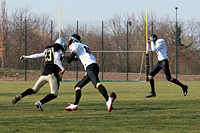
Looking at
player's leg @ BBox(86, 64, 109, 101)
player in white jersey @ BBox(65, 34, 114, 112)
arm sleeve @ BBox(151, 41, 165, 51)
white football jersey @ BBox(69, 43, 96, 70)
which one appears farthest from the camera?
arm sleeve @ BBox(151, 41, 165, 51)

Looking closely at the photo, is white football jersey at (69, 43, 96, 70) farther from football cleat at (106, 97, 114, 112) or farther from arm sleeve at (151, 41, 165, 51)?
arm sleeve at (151, 41, 165, 51)

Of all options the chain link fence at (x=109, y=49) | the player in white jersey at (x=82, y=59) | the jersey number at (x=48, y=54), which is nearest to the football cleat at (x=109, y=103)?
the player in white jersey at (x=82, y=59)

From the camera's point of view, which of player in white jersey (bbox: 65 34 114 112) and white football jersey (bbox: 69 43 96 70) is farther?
white football jersey (bbox: 69 43 96 70)

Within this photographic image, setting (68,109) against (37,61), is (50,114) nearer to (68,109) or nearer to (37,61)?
(68,109)

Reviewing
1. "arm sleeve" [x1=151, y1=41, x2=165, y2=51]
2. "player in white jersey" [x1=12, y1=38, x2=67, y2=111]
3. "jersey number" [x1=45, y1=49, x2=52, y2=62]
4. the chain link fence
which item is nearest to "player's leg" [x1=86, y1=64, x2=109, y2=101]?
"player in white jersey" [x1=12, y1=38, x2=67, y2=111]

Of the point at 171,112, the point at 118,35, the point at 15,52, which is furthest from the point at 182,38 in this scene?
the point at 171,112

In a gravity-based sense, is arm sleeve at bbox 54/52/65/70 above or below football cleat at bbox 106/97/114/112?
above

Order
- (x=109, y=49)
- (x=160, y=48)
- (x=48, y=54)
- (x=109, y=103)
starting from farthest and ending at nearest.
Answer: (x=109, y=49), (x=160, y=48), (x=48, y=54), (x=109, y=103)

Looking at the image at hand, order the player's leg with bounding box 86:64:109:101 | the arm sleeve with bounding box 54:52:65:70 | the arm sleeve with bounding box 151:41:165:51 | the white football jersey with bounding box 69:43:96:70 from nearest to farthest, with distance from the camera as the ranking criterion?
the arm sleeve with bounding box 54:52:65:70 < the player's leg with bounding box 86:64:109:101 < the white football jersey with bounding box 69:43:96:70 < the arm sleeve with bounding box 151:41:165:51

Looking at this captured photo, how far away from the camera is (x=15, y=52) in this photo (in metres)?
32.4

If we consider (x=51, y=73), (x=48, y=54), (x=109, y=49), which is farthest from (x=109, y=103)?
(x=109, y=49)

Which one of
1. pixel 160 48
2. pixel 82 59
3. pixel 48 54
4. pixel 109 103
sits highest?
pixel 160 48

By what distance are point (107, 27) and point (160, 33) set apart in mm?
5912

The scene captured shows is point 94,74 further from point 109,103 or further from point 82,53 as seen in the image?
point 109,103
